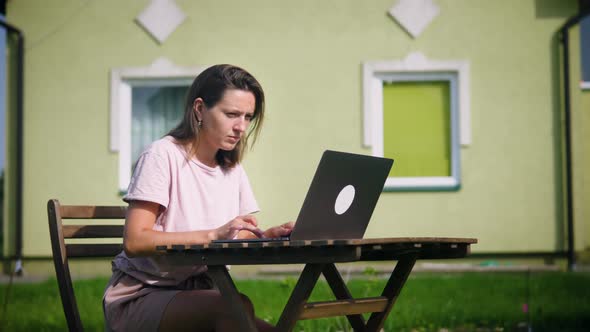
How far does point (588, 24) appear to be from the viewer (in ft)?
35.1

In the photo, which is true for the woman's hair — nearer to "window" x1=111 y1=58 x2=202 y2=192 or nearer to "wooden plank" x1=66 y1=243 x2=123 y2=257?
"wooden plank" x1=66 y1=243 x2=123 y2=257

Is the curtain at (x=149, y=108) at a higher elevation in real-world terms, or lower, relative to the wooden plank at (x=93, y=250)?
higher

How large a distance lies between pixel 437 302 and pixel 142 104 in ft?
15.9

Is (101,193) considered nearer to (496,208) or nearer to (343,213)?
(496,208)

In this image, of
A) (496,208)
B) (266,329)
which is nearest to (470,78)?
(496,208)

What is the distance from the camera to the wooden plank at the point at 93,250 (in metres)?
3.36

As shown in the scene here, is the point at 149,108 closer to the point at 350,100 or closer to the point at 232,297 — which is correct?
the point at 350,100

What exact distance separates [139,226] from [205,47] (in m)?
7.20

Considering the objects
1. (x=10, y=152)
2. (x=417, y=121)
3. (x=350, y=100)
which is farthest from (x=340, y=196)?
(x=10, y=152)

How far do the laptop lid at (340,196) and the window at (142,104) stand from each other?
711 cm

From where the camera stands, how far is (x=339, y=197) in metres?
2.79

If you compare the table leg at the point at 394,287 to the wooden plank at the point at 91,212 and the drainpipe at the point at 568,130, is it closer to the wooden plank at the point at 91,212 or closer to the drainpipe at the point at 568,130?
the wooden plank at the point at 91,212

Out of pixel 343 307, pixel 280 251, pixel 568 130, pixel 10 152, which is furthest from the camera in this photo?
pixel 10 152

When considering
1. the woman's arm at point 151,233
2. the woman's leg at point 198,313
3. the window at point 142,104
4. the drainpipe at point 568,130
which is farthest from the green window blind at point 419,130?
the woman's leg at point 198,313
